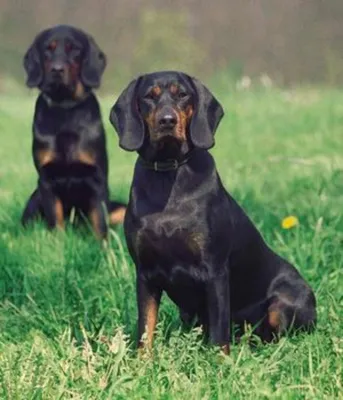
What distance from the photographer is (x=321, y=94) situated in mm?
11977

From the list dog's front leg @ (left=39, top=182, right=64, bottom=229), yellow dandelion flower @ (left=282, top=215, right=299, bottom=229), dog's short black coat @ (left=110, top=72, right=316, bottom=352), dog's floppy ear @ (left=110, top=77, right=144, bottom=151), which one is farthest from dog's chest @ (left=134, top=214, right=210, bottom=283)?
dog's front leg @ (left=39, top=182, right=64, bottom=229)

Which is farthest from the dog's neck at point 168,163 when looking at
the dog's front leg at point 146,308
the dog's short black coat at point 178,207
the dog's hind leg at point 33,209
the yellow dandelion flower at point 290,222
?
the dog's hind leg at point 33,209

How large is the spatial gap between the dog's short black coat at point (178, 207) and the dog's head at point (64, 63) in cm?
189

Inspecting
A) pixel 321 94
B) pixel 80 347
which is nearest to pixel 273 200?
pixel 80 347

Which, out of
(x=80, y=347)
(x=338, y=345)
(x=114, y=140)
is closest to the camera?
(x=338, y=345)

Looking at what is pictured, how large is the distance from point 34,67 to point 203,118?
2.39 meters

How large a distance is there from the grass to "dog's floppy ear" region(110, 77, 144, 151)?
0.65 m

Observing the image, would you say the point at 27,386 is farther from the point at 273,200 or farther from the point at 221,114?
the point at 273,200

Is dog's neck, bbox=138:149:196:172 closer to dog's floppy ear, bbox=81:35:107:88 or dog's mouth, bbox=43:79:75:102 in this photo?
dog's mouth, bbox=43:79:75:102

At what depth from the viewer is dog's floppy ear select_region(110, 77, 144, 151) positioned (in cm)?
342

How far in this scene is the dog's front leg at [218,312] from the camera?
337 cm

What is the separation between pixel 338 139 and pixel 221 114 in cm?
539

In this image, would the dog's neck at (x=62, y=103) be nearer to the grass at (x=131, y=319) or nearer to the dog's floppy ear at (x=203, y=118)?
the grass at (x=131, y=319)

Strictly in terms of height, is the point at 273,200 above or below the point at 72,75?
below
